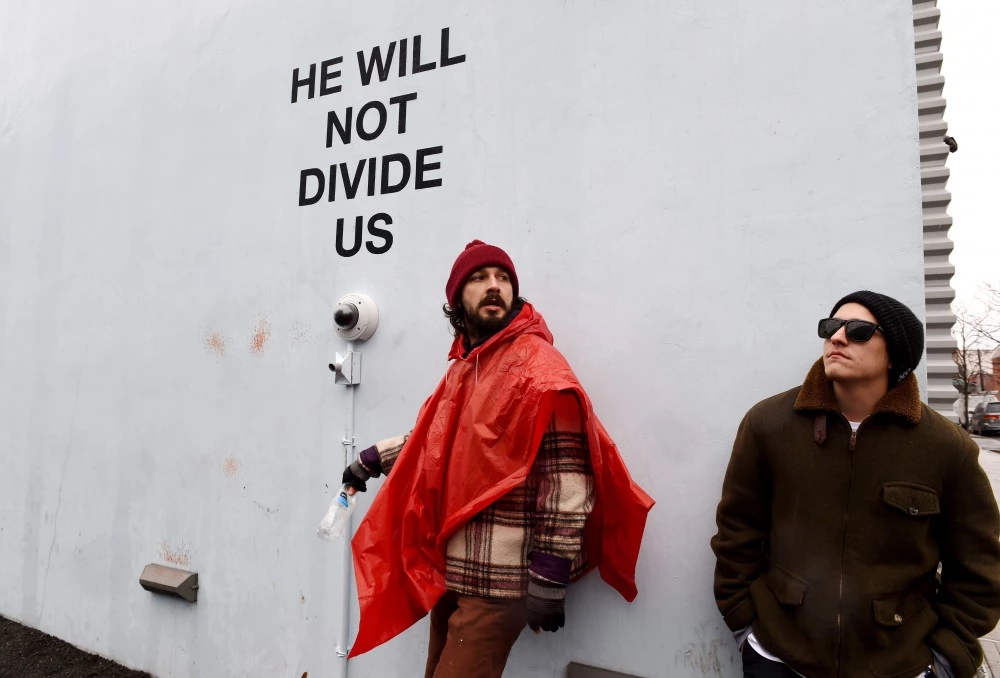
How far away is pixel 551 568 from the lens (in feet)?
6.53

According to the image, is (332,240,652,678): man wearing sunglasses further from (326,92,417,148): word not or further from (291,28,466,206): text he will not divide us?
(326,92,417,148): word not

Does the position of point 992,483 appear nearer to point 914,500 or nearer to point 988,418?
point 914,500

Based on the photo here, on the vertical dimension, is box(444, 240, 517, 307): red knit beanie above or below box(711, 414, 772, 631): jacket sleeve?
above

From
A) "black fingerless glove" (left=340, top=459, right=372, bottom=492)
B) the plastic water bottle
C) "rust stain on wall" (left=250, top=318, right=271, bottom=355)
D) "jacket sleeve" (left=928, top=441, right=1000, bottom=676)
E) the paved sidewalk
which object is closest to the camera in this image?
"jacket sleeve" (left=928, top=441, right=1000, bottom=676)

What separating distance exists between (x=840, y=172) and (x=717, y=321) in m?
0.65

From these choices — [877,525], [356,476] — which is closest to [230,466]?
[356,476]

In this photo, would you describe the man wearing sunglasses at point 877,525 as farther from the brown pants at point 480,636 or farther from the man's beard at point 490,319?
the man's beard at point 490,319

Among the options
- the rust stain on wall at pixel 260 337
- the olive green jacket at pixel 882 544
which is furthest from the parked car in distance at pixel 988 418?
the rust stain on wall at pixel 260 337

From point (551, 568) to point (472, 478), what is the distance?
39cm

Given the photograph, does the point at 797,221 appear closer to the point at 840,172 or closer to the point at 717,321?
the point at 840,172

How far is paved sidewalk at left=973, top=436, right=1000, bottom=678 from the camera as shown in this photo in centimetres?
409

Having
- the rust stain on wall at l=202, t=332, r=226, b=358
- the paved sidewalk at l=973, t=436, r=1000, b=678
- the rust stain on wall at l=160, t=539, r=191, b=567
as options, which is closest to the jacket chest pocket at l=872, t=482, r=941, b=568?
the paved sidewalk at l=973, t=436, r=1000, b=678

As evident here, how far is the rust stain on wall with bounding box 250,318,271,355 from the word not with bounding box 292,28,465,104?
3.98 ft

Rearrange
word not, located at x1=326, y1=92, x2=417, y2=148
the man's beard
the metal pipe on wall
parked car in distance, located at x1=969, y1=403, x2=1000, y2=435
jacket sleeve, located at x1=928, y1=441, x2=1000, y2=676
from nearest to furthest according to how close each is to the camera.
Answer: jacket sleeve, located at x1=928, y1=441, x2=1000, y2=676 → the man's beard → the metal pipe on wall → word not, located at x1=326, y1=92, x2=417, y2=148 → parked car in distance, located at x1=969, y1=403, x2=1000, y2=435
